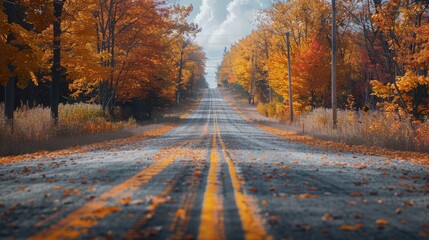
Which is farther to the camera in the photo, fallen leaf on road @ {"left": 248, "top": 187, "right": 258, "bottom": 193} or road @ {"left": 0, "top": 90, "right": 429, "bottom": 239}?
fallen leaf on road @ {"left": 248, "top": 187, "right": 258, "bottom": 193}

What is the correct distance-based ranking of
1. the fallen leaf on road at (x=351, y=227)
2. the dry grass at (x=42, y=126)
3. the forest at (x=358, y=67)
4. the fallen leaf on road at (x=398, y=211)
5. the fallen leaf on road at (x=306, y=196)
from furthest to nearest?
the forest at (x=358, y=67) < the dry grass at (x=42, y=126) < the fallen leaf on road at (x=306, y=196) < the fallen leaf on road at (x=398, y=211) < the fallen leaf on road at (x=351, y=227)

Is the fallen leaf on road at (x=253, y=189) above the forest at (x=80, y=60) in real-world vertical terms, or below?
below

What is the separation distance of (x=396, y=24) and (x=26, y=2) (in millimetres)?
15508

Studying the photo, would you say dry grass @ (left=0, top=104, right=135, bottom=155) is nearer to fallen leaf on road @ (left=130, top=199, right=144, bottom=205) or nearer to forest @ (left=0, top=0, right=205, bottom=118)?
forest @ (left=0, top=0, right=205, bottom=118)

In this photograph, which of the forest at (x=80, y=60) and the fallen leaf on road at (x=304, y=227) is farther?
the forest at (x=80, y=60)

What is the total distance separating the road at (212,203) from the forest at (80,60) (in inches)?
313

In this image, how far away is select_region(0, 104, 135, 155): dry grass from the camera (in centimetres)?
1600

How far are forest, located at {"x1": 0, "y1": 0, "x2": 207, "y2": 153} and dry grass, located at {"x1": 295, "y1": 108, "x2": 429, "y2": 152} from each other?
12327mm

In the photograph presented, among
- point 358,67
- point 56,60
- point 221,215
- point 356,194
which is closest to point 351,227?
point 221,215

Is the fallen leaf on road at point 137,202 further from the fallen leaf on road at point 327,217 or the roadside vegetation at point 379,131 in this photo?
the roadside vegetation at point 379,131

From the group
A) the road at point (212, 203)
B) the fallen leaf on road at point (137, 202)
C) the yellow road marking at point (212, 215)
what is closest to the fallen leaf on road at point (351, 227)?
the road at point (212, 203)

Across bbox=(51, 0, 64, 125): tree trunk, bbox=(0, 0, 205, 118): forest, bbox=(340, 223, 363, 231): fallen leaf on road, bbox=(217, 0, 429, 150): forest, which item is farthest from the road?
bbox=(51, 0, 64, 125): tree trunk

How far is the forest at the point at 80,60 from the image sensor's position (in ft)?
49.9

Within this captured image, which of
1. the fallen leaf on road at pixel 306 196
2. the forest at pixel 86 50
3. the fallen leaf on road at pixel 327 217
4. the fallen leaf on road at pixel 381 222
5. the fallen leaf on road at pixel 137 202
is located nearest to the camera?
the fallen leaf on road at pixel 381 222
